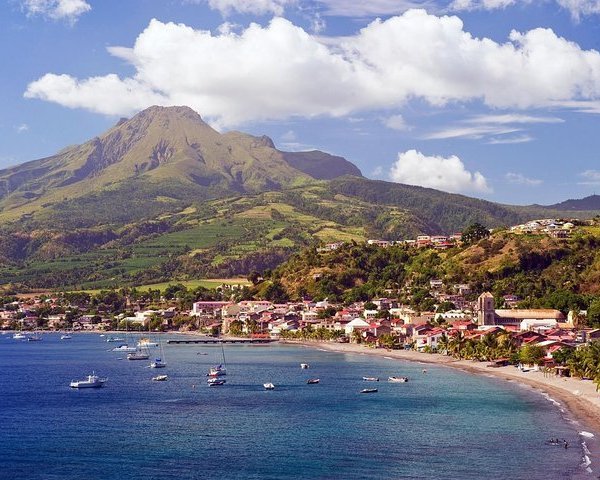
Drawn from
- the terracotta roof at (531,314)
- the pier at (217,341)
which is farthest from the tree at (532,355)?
the pier at (217,341)

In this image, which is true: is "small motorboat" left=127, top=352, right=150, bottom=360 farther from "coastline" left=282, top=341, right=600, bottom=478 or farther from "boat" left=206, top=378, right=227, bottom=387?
"boat" left=206, top=378, right=227, bottom=387

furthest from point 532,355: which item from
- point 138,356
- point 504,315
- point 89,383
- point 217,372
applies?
point 138,356

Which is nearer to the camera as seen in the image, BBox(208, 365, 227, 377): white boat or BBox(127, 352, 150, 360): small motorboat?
BBox(208, 365, 227, 377): white boat

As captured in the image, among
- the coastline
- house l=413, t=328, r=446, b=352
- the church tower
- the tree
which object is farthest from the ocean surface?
the church tower

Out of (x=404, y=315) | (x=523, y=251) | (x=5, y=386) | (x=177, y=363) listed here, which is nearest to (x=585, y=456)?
(x=5, y=386)

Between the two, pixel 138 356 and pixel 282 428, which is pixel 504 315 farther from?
pixel 282 428

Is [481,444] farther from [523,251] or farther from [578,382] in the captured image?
[523,251]

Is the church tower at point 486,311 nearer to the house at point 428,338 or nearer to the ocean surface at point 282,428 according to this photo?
the house at point 428,338
